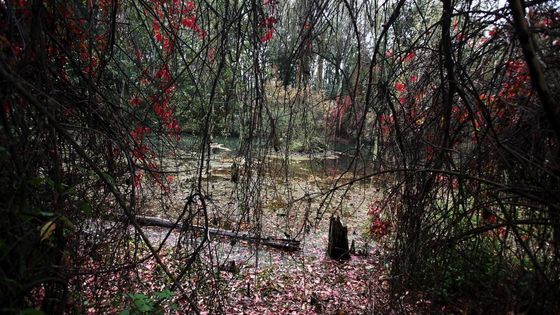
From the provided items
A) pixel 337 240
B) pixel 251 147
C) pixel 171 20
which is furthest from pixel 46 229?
pixel 337 240

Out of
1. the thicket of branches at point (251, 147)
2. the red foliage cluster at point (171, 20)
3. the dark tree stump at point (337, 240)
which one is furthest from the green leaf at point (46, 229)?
the dark tree stump at point (337, 240)

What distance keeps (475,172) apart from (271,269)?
12.5 ft

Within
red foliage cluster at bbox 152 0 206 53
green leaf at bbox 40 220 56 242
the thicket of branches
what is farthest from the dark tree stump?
green leaf at bbox 40 220 56 242

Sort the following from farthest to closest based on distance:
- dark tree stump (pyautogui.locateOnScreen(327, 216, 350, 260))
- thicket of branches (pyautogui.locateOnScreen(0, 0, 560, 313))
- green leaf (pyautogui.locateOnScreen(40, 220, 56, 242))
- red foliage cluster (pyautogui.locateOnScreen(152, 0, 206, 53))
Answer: dark tree stump (pyautogui.locateOnScreen(327, 216, 350, 260))
red foliage cluster (pyautogui.locateOnScreen(152, 0, 206, 53))
thicket of branches (pyautogui.locateOnScreen(0, 0, 560, 313))
green leaf (pyautogui.locateOnScreen(40, 220, 56, 242))

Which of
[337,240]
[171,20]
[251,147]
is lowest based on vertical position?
[337,240]

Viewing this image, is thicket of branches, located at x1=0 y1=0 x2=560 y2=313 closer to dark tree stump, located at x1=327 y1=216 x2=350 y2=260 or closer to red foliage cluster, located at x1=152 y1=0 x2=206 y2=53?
red foliage cluster, located at x1=152 y1=0 x2=206 y2=53

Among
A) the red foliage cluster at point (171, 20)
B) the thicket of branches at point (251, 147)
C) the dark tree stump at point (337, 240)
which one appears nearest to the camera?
the thicket of branches at point (251, 147)

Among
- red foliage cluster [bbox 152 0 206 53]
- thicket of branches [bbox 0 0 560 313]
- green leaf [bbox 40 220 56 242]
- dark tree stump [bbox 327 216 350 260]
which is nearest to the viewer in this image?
green leaf [bbox 40 220 56 242]

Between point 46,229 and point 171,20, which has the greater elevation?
point 171,20

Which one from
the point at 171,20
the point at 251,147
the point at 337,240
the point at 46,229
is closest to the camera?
the point at 46,229

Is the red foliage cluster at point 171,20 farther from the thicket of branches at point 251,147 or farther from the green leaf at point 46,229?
the green leaf at point 46,229

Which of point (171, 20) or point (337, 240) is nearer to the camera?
point (171, 20)

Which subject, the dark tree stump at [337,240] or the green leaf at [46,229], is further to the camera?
the dark tree stump at [337,240]

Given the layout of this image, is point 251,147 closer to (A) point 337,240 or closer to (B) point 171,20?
(B) point 171,20
